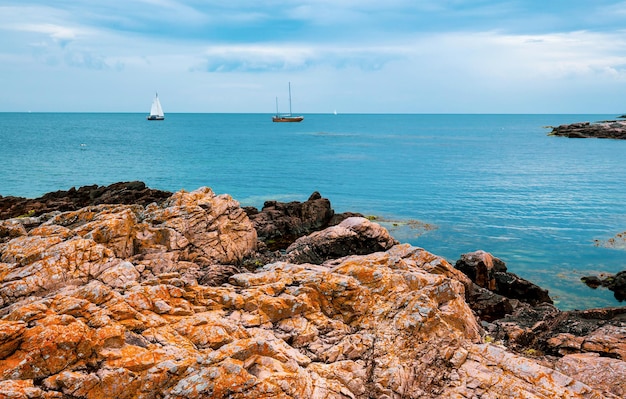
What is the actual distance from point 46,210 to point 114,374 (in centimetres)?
3597

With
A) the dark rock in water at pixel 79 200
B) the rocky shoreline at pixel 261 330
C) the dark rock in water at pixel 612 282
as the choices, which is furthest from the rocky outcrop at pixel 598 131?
the dark rock in water at pixel 79 200

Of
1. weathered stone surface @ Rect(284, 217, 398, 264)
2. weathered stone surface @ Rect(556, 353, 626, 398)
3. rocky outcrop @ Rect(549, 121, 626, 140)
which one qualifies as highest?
rocky outcrop @ Rect(549, 121, 626, 140)

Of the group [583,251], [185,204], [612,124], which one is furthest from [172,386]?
[612,124]

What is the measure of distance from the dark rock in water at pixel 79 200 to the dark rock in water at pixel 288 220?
11.2 meters

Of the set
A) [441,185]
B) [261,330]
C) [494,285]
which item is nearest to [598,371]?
[261,330]

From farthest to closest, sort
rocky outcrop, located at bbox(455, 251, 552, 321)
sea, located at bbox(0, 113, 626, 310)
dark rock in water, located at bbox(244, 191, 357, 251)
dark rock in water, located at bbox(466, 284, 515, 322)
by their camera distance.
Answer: dark rock in water, located at bbox(244, 191, 357, 251) < sea, located at bbox(0, 113, 626, 310) < rocky outcrop, located at bbox(455, 251, 552, 321) < dark rock in water, located at bbox(466, 284, 515, 322)

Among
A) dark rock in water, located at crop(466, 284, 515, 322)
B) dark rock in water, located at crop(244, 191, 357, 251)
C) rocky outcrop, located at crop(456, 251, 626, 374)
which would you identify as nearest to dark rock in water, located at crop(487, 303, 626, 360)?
rocky outcrop, located at crop(456, 251, 626, 374)

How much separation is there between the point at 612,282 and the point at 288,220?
25.8 m

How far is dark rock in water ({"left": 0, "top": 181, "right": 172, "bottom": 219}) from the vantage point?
42.9 m

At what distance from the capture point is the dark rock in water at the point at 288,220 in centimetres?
4084

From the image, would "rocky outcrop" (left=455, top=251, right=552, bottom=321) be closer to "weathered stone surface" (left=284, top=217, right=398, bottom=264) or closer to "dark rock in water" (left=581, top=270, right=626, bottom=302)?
"dark rock in water" (left=581, top=270, right=626, bottom=302)

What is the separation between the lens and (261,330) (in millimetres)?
14789

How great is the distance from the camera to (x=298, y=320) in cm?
1573

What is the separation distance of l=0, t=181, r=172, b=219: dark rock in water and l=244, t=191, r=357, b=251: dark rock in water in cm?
1122
